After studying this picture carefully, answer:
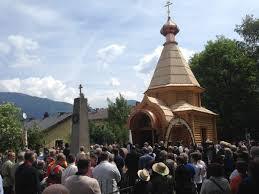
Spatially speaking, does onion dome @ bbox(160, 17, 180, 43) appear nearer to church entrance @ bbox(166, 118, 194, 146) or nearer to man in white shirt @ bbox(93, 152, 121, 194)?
church entrance @ bbox(166, 118, 194, 146)

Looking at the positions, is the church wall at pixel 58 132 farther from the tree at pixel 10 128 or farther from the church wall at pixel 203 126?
the church wall at pixel 203 126

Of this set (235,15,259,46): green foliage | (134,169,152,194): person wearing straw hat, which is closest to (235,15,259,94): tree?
(235,15,259,46): green foliage

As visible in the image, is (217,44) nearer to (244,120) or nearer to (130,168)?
(244,120)

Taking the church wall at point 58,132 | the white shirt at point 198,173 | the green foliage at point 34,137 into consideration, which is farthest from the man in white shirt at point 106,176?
the church wall at point 58,132

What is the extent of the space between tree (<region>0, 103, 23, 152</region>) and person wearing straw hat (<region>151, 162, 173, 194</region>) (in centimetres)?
3972

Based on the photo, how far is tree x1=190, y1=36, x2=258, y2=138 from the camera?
157 feet

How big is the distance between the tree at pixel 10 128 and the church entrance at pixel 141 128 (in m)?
18.3

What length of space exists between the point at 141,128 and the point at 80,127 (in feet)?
55.4

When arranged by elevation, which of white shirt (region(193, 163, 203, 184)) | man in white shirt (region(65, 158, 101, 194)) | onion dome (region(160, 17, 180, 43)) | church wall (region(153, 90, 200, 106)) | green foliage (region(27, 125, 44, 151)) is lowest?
white shirt (region(193, 163, 203, 184))

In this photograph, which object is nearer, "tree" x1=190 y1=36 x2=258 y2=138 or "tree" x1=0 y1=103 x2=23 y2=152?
"tree" x1=190 y1=36 x2=258 y2=138

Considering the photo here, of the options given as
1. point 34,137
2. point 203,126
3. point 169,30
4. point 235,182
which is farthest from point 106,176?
point 34,137

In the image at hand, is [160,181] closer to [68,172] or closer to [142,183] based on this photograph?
[142,183]

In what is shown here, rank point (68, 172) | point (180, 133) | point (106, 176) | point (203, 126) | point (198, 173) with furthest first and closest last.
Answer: point (203, 126)
point (180, 133)
point (198, 173)
point (106, 176)
point (68, 172)

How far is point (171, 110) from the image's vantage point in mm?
33188
